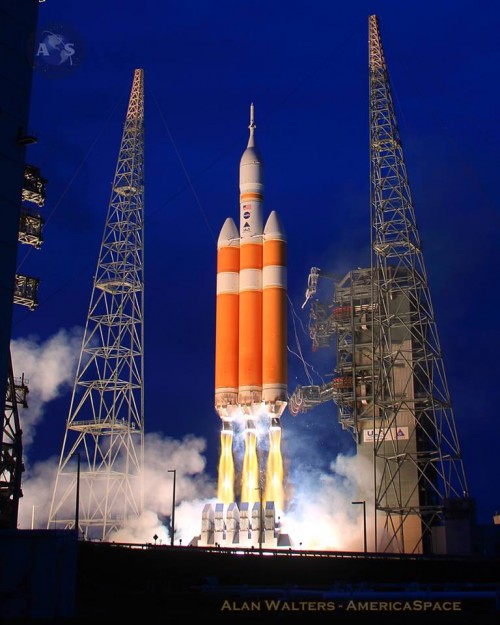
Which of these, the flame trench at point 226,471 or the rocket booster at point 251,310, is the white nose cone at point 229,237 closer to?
the rocket booster at point 251,310

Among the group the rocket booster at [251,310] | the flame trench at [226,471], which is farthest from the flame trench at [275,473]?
the flame trench at [226,471]

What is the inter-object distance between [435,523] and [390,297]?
17.4 meters

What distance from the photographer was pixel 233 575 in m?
43.2

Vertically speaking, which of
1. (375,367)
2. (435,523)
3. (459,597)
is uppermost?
(375,367)

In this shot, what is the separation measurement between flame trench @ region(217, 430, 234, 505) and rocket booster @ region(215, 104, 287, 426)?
1.25 meters

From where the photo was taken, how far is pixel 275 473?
68.9 metres

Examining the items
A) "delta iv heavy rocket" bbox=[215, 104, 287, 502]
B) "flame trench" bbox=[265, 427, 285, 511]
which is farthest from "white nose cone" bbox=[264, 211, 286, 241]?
"flame trench" bbox=[265, 427, 285, 511]

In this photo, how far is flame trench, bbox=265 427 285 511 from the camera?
6875 cm

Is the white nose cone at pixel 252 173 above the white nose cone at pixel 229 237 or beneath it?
above

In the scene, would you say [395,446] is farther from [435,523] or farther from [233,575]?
[233,575]

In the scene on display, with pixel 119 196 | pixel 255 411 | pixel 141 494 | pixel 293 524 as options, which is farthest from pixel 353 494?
pixel 119 196

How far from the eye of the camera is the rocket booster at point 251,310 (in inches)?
2731

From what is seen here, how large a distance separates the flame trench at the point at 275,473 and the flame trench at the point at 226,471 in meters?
2.80

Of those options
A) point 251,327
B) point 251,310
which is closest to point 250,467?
point 251,327
